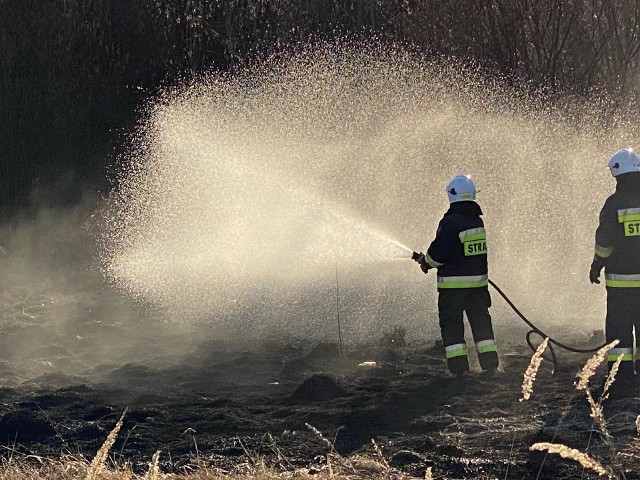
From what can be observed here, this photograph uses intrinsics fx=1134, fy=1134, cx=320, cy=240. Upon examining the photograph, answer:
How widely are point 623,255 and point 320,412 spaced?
251cm

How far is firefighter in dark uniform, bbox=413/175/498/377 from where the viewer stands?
8.91m

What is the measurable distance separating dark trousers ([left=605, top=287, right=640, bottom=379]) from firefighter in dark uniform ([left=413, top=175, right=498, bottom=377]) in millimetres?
1038

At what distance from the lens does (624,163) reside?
333 inches

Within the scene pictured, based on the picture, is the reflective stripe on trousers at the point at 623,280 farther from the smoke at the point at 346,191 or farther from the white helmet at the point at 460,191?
the smoke at the point at 346,191

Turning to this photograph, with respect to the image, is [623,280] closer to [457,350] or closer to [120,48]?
[457,350]

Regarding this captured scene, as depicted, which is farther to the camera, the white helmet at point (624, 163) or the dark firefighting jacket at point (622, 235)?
the white helmet at point (624, 163)

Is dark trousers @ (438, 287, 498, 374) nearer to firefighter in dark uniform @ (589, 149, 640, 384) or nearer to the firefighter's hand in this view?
the firefighter's hand

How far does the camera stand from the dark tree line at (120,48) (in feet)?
57.9

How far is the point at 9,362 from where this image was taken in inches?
421

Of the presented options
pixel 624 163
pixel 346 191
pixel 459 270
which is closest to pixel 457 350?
pixel 459 270

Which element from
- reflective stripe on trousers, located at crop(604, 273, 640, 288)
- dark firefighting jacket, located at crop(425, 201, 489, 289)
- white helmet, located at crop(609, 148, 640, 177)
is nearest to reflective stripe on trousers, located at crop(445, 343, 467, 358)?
dark firefighting jacket, located at crop(425, 201, 489, 289)

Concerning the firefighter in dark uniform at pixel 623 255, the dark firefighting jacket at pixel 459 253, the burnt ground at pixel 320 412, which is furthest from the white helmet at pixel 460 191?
the burnt ground at pixel 320 412

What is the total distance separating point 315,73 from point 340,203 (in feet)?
10.1

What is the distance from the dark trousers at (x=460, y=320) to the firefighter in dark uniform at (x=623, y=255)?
1.00 meters
